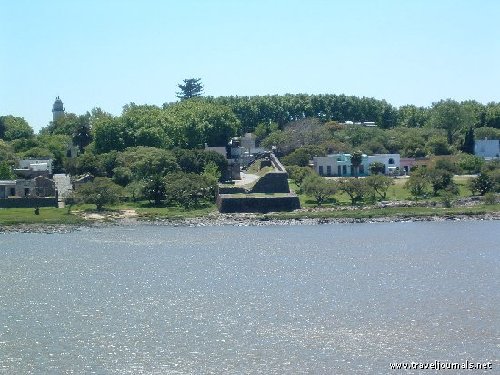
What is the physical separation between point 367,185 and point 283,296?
1106 inches

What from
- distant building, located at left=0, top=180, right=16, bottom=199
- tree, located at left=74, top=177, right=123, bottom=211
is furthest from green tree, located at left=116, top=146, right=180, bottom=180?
distant building, located at left=0, top=180, right=16, bottom=199

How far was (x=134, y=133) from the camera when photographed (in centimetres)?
8012

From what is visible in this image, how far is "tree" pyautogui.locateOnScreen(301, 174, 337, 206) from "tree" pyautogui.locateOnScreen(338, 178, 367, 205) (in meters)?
0.68

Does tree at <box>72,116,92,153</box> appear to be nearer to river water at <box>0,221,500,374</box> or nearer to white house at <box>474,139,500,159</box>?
white house at <box>474,139,500,159</box>

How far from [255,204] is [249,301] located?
26.1m

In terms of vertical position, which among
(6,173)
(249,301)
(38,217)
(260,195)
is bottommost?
(249,301)

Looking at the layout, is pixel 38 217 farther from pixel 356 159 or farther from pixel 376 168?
pixel 376 168

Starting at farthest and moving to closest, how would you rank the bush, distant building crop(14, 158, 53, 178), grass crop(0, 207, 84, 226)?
distant building crop(14, 158, 53, 178), the bush, grass crop(0, 207, 84, 226)

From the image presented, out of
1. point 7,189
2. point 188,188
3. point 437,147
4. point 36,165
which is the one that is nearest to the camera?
point 188,188

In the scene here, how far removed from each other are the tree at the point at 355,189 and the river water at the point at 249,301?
9187 millimetres

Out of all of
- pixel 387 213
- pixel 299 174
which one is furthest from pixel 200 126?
pixel 387 213

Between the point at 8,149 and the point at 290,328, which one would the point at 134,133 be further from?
the point at 290,328

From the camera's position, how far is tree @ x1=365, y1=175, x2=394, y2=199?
199 feet

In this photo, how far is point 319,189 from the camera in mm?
59406
